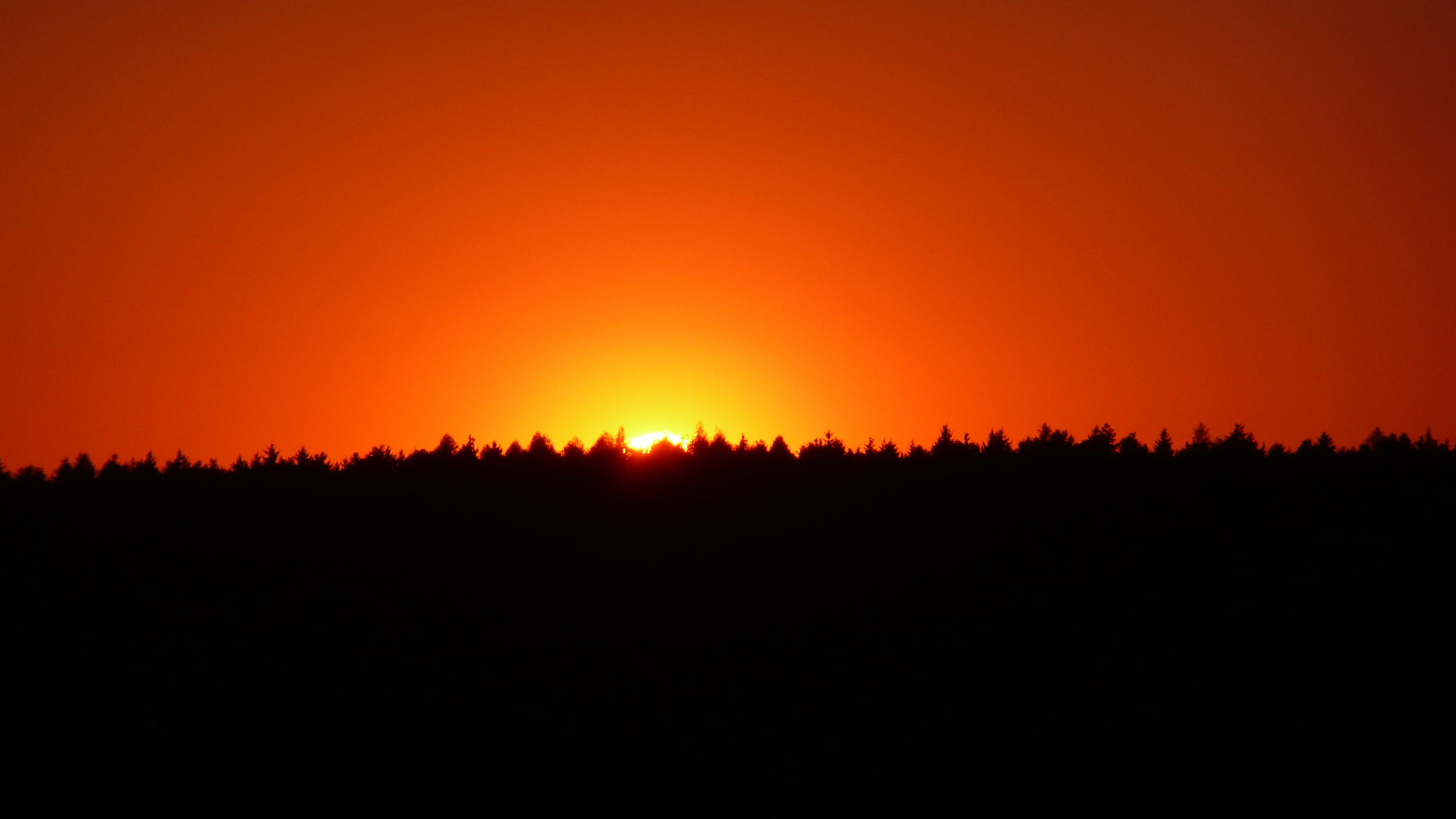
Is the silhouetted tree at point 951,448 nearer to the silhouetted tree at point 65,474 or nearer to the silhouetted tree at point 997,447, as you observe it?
the silhouetted tree at point 997,447

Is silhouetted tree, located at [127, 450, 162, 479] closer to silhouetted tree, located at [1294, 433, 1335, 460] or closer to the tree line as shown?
the tree line

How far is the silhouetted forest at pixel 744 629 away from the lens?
31.9m

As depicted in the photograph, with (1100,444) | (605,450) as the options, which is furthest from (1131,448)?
(605,450)

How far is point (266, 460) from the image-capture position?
48938 millimetres

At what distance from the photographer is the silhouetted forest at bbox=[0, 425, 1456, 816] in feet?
105

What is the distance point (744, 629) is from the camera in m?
38.3

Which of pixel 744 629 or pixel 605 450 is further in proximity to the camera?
pixel 605 450

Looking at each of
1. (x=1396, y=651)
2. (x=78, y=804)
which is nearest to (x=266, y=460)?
(x=78, y=804)

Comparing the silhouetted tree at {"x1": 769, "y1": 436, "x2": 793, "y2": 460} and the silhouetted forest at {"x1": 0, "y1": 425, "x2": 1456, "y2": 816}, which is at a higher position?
the silhouetted tree at {"x1": 769, "y1": 436, "x2": 793, "y2": 460}

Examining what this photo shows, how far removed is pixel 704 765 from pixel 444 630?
415 inches

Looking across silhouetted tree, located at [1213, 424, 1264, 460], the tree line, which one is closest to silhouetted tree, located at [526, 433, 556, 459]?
the tree line

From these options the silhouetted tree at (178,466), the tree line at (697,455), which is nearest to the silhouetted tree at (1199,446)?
the tree line at (697,455)

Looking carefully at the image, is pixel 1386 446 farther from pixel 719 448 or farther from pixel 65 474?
pixel 65 474

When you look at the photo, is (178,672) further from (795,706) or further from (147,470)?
(795,706)
